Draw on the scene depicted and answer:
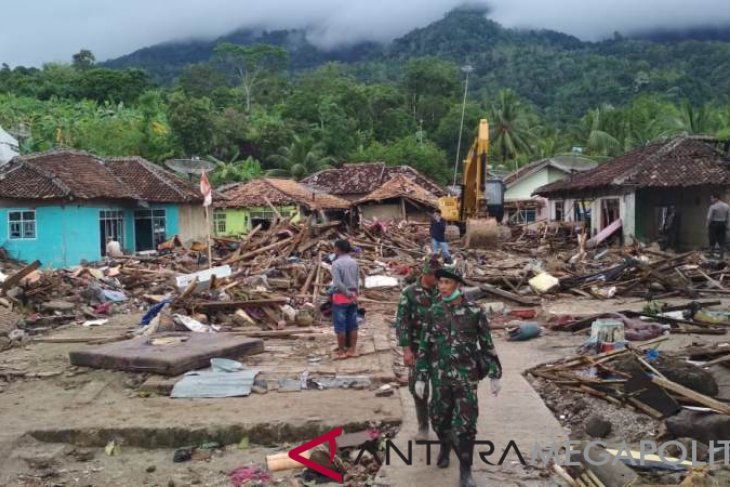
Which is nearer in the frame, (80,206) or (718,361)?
(718,361)

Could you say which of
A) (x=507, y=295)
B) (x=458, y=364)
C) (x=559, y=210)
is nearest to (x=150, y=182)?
(x=559, y=210)

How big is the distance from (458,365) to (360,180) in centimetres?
3972

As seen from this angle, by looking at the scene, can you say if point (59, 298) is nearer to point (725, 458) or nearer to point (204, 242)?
point (204, 242)

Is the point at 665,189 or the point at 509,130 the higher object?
the point at 509,130

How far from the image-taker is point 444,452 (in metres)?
5.17

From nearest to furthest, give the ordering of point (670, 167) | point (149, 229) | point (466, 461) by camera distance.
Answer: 1. point (466, 461)
2. point (670, 167)
3. point (149, 229)

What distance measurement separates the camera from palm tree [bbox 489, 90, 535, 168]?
55094 millimetres

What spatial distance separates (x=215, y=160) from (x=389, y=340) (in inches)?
1528

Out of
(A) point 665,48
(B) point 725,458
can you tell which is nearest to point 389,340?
(B) point 725,458

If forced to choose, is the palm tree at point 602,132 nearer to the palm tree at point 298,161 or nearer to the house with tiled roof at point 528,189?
the house with tiled roof at point 528,189

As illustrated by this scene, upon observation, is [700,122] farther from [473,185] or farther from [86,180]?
[86,180]

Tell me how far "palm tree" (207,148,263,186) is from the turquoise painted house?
45.4 feet

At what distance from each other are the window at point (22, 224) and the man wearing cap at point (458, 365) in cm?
2405

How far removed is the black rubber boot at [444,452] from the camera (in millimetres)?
5137
